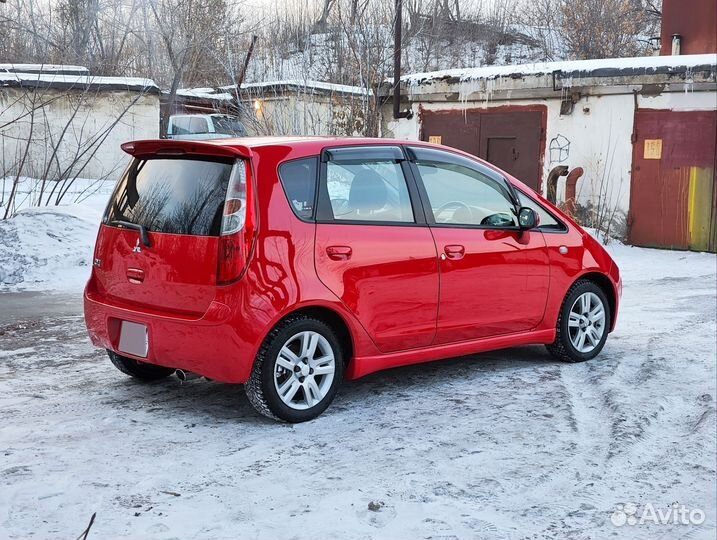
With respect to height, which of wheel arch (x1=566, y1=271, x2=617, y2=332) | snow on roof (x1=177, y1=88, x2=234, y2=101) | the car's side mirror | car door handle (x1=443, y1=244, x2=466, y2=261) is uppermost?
snow on roof (x1=177, y1=88, x2=234, y2=101)

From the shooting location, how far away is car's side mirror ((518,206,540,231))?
19.7ft

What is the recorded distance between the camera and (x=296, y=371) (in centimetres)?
496

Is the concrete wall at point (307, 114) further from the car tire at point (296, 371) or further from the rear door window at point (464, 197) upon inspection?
the car tire at point (296, 371)

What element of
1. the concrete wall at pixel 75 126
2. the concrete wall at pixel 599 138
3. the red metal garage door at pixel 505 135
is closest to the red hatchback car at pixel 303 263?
the concrete wall at pixel 599 138

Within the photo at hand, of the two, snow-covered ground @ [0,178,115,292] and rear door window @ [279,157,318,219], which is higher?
rear door window @ [279,157,318,219]

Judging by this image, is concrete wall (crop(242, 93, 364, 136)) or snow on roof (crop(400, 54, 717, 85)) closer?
snow on roof (crop(400, 54, 717, 85))

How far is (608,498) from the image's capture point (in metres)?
4.02

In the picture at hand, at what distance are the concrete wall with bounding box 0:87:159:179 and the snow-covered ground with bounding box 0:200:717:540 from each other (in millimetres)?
12491

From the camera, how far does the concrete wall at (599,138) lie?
46.0ft

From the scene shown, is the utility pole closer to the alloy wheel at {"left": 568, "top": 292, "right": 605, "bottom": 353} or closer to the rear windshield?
the alloy wheel at {"left": 568, "top": 292, "right": 605, "bottom": 353}

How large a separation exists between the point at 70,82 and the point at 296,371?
1445 cm

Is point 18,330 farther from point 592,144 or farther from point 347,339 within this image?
point 592,144

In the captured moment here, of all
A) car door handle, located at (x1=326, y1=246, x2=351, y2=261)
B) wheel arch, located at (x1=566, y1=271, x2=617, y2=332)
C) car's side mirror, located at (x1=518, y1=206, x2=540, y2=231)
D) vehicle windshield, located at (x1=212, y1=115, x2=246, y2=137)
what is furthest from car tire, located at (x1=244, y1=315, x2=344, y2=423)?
vehicle windshield, located at (x1=212, y1=115, x2=246, y2=137)

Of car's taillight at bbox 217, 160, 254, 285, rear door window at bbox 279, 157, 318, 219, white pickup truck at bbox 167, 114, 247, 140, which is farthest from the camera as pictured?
white pickup truck at bbox 167, 114, 247, 140
